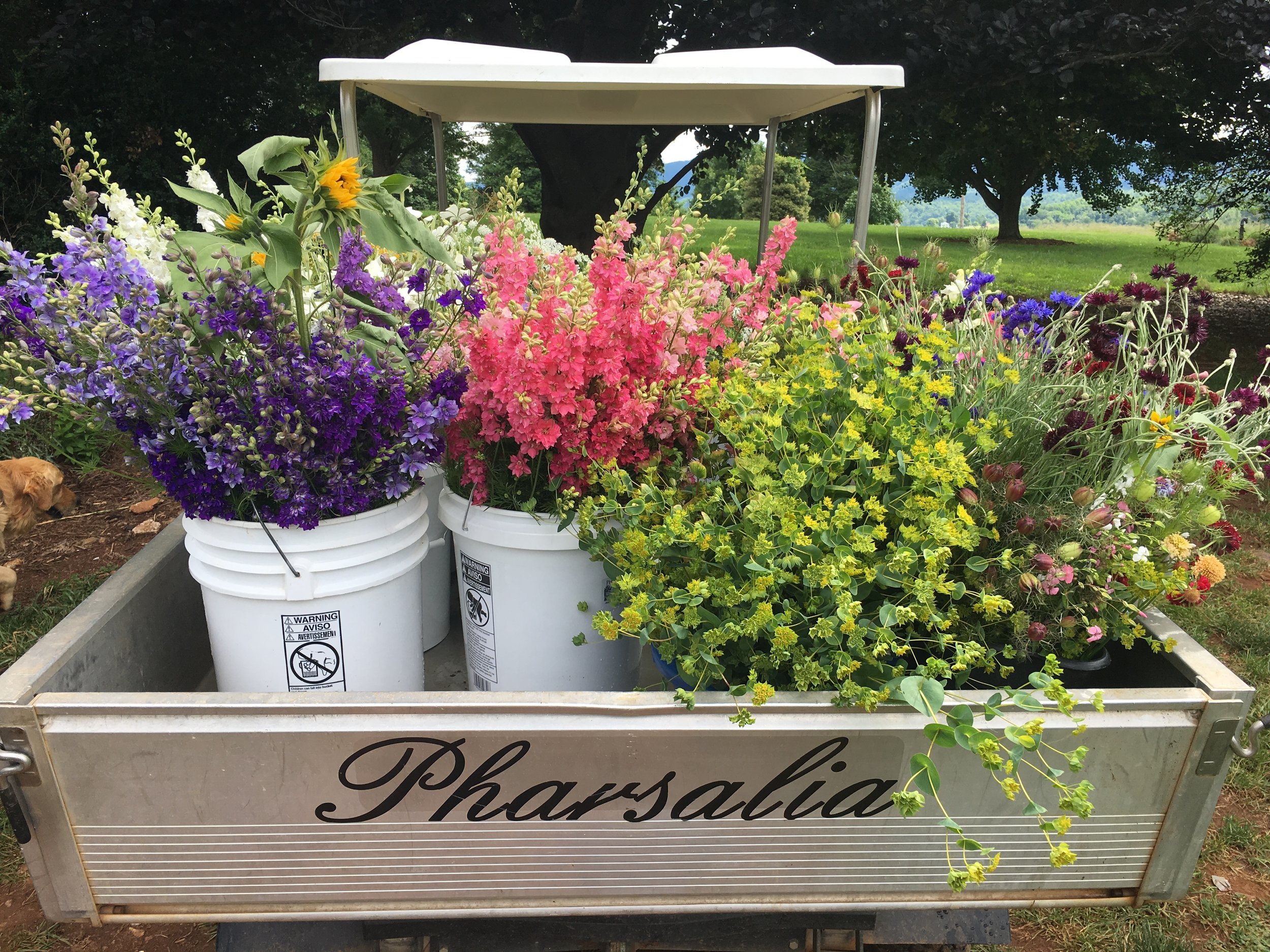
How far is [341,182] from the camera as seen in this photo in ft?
3.72

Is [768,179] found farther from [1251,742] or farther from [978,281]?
[1251,742]

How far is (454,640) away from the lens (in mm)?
1932

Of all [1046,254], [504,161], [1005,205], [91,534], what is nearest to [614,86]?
[91,534]

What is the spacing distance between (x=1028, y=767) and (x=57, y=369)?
1.49 m

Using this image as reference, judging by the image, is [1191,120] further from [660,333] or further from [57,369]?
[57,369]

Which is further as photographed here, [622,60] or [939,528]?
[622,60]

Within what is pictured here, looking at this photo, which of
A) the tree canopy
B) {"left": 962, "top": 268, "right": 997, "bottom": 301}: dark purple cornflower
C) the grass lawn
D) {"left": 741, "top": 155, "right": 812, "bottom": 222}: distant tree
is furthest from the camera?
the grass lawn

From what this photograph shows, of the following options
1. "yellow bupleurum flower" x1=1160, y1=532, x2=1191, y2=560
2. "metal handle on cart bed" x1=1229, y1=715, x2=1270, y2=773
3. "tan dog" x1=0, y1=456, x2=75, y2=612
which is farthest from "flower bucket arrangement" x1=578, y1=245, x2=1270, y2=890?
"tan dog" x1=0, y1=456, x2=75, y2=612

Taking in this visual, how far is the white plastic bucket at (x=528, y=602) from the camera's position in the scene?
143 cm

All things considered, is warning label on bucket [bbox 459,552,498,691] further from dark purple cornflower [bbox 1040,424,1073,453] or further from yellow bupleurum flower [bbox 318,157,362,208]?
dark purple cornflower [bbox 1040,424,1073,453]

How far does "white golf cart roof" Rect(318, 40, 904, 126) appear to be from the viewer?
1586mm

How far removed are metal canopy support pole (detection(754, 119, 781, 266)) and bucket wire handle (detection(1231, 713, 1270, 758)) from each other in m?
1.85

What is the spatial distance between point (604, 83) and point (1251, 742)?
151cm

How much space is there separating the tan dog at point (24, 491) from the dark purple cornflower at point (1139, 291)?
4069 millimetres
